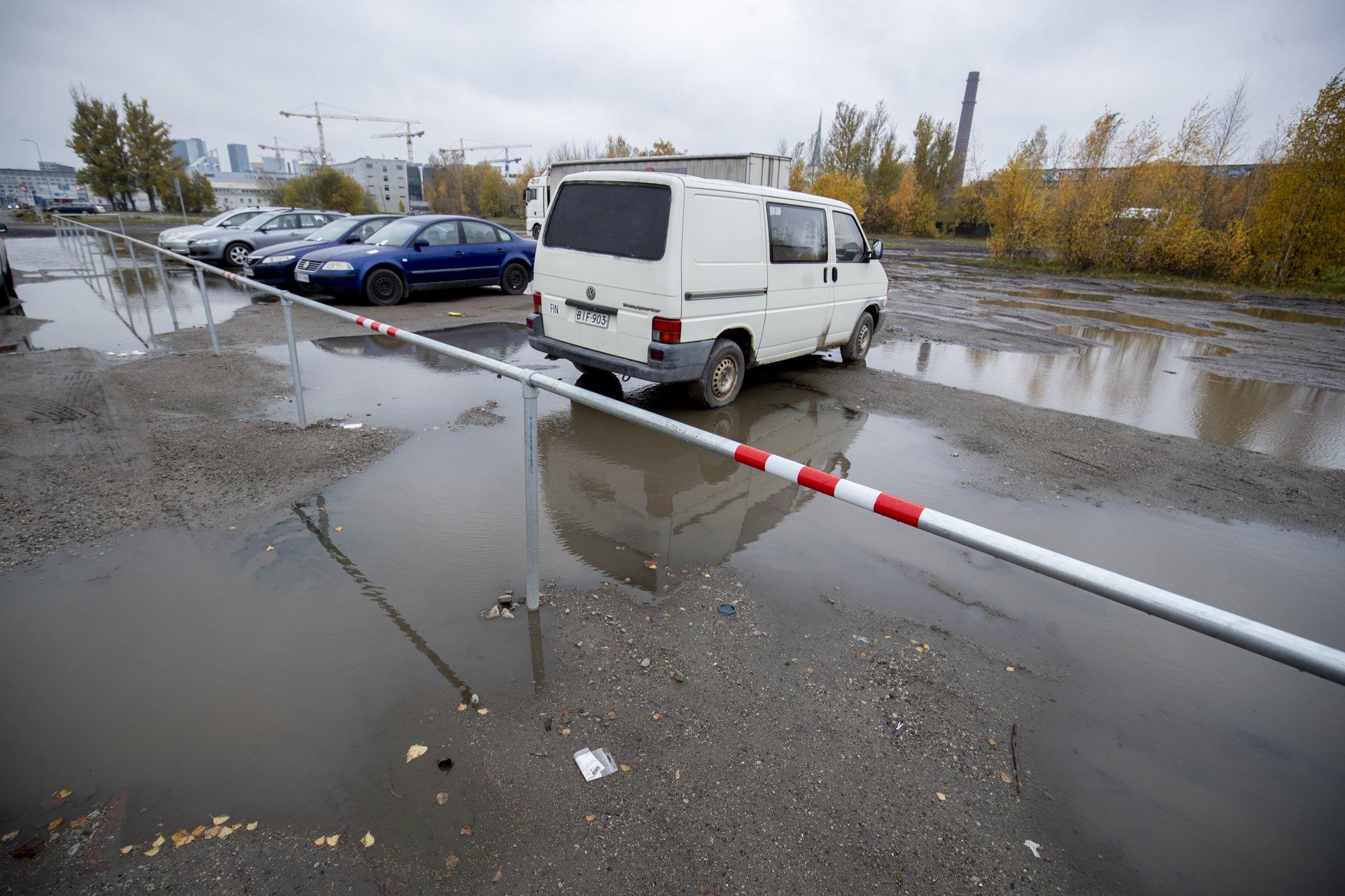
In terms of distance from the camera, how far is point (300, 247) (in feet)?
41.5

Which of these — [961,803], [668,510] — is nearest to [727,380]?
[668,510]

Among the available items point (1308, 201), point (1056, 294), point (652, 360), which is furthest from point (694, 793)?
point (1308, 201)

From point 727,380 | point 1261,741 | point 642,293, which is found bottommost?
point 1261,741

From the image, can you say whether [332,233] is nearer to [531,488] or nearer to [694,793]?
[531,488]

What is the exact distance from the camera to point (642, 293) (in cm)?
552

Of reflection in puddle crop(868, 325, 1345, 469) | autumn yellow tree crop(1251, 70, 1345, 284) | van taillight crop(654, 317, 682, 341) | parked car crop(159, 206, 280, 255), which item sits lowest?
reflection in puddle crop(868, 325, 1345, 469)

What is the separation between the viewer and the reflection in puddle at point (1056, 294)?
62.1 ft

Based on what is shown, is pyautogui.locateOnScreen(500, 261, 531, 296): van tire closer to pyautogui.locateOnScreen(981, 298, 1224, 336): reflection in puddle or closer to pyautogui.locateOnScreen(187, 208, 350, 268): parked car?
pyautogui.locateOnScreen(187, 208, 350, 268): parked car

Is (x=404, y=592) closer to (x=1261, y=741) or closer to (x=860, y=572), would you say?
(x=860, y=572)

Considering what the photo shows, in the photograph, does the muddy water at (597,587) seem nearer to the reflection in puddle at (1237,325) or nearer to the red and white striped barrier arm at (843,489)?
the red and white striped barrier arm at (843,489)

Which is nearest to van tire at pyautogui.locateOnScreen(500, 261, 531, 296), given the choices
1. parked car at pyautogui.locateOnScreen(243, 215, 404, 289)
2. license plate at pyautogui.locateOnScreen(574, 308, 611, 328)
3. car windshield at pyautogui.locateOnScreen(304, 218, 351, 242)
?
parked car at pyautogui.locateOnScreen(243, 215, 404, 289)

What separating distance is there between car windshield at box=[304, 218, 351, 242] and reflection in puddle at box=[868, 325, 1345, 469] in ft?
37.6

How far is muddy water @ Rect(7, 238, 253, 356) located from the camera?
8.65m

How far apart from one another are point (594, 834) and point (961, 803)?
1338 mm
